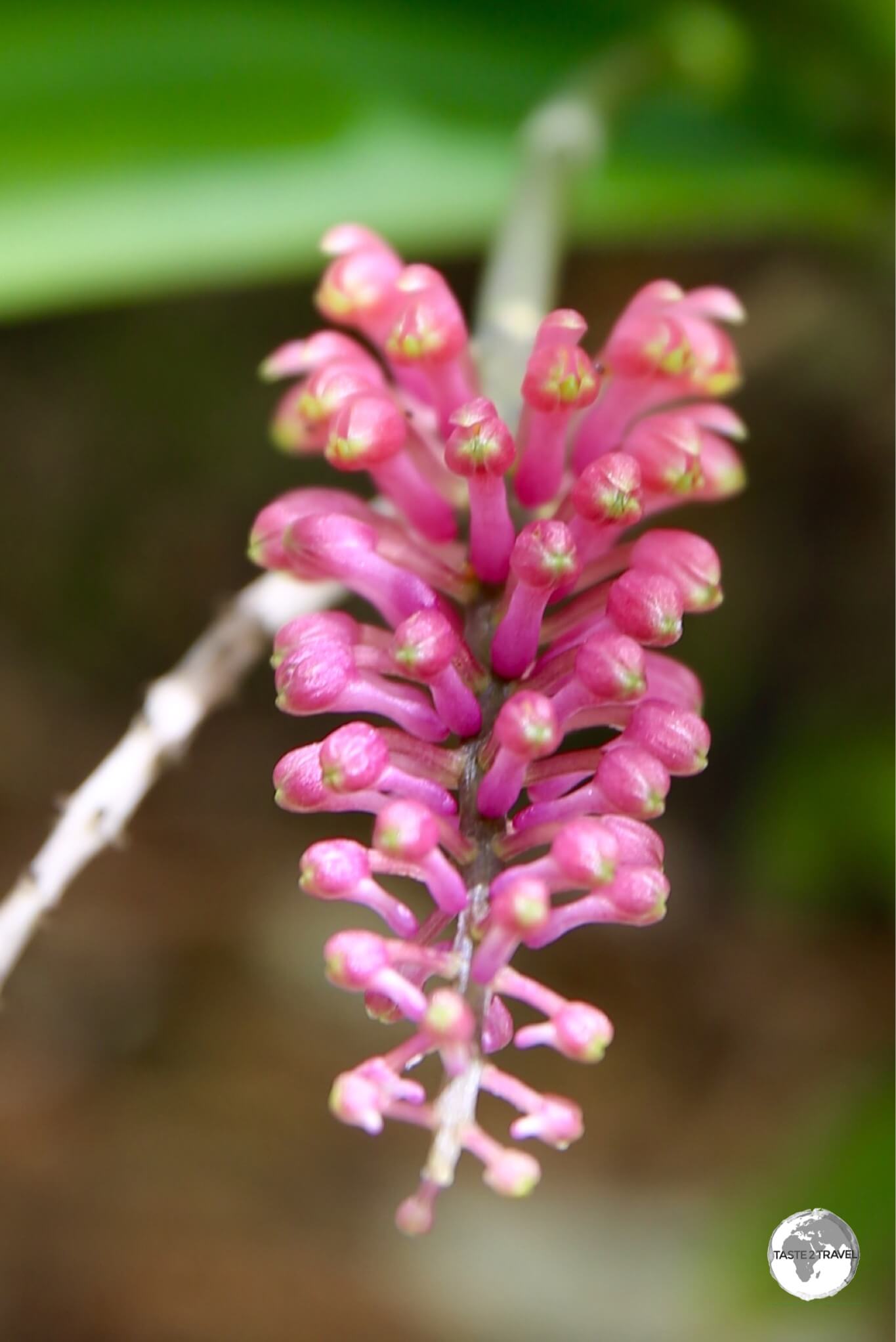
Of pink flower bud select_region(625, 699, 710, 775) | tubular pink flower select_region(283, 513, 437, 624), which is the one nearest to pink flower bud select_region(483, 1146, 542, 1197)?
pink flower bud select_region(625, 699, 710, 775)

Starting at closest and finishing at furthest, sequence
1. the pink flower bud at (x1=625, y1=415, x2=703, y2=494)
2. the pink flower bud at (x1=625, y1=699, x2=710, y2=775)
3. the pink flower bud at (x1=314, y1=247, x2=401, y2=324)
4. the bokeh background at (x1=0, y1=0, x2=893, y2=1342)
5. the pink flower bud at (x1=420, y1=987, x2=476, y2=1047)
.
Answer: the pink flower bud at (x1=420, y1=987, x2=476, y2=1047), the pink flower bud at (x1=625, y1=699, x2=710, y2=775), the pink flower bud at (x1=625, y1=415, x2=703, y2=494), the pink flower bud at (x1=314, y1=247, x2=401, y2=324), the bokeh background at (x1=0, y1=0, x2=893, y2=1342)

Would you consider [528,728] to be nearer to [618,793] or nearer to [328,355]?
[618,793]

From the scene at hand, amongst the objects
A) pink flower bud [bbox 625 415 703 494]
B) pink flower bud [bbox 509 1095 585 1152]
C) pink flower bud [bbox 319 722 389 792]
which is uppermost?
pink flower bud [bbox 625 415 703 494]

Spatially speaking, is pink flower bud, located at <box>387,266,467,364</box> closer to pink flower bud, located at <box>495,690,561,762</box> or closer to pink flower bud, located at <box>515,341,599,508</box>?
pink flower bud, located at <box>515,341,599,508</box>

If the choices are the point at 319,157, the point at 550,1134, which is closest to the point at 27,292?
the point at 319,157

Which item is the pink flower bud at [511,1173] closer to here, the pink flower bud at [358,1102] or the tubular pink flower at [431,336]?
the pink flower bud at [358,1102]

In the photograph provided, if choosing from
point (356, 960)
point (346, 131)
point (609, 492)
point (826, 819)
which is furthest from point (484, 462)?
point (826, 819)

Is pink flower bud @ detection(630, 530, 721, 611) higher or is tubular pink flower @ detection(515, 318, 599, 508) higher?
tubular pink flower @ detection(515, 318, 599, 508)

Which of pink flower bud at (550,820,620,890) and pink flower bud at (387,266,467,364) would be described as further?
pink flower bud at (387,266,467,364)

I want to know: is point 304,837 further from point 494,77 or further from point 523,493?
point 523,493
